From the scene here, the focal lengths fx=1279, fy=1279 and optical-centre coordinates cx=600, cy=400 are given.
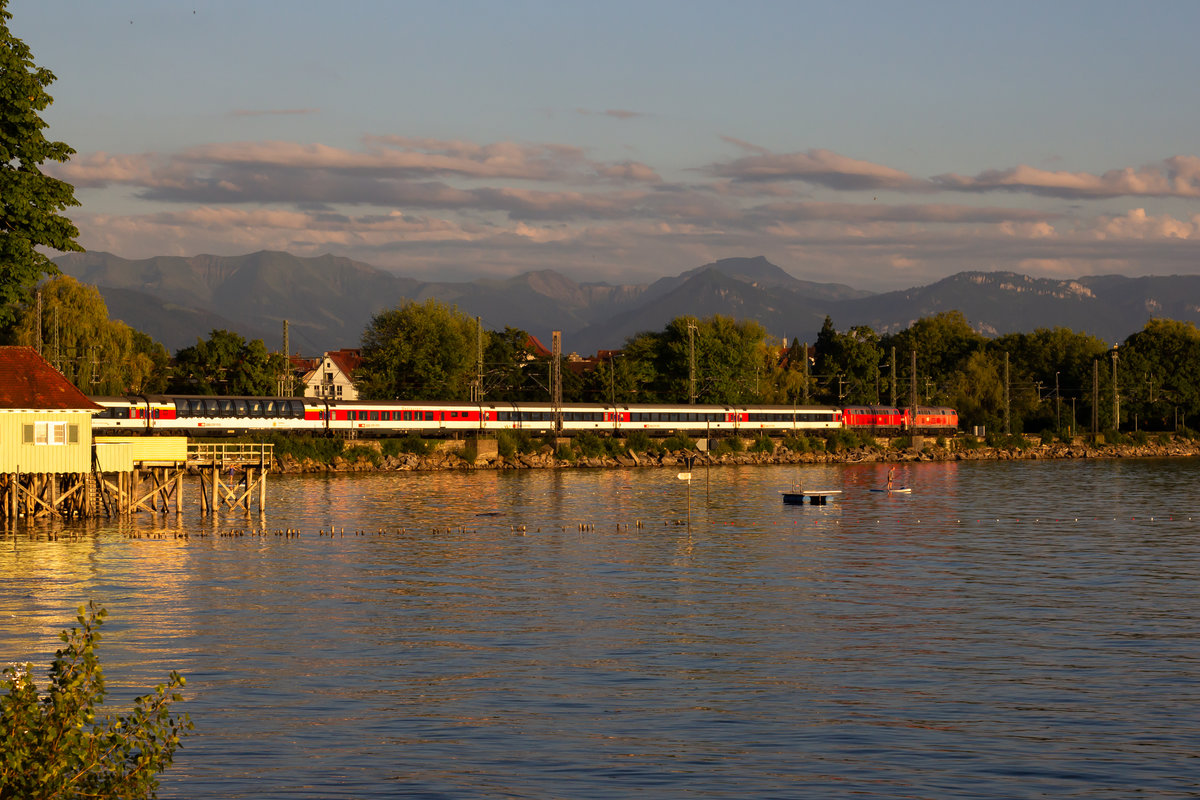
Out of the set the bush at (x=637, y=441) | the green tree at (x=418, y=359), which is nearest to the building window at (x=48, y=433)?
the bush at (x=637, y=441)

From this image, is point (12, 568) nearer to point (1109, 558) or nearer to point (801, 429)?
point (1109, 558)

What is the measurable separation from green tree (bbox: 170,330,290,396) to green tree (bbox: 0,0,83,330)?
7075cm

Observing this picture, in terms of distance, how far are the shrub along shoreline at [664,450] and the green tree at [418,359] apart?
→ 23.0 metres

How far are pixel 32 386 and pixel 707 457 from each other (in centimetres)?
5336

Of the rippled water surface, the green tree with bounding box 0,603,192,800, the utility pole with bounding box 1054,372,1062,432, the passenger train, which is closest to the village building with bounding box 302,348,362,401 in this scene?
the passenger train

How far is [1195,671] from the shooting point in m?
26.1

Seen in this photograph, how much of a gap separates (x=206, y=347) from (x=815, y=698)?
325ft

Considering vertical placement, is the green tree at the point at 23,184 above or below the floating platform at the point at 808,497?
above

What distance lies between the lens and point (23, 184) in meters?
37.7

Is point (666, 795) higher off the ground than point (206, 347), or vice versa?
point (206, 347)

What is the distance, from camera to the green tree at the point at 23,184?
37.1 metres

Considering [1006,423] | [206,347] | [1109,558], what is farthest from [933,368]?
[1109,558]

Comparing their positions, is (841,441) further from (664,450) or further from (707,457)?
(707,457)

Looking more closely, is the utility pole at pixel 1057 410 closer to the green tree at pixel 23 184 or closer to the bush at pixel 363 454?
the bush at pixel 363 454
